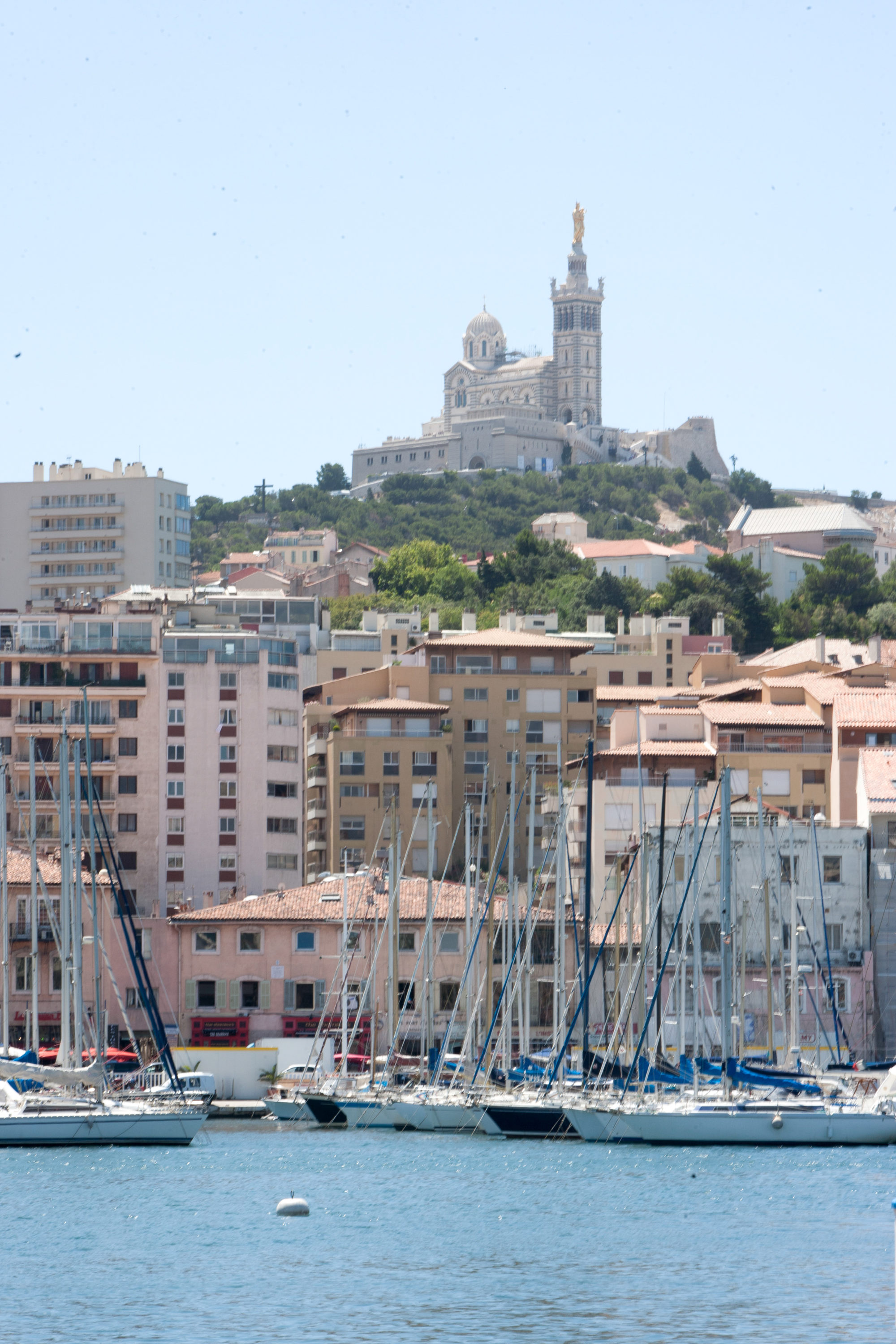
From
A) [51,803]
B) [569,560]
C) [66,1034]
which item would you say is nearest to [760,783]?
[51,803]

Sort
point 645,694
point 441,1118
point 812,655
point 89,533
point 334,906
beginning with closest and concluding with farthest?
1. point 441,1118
2. point 334,906
3. point 645,694
4. point 812,655
5. point 89,533

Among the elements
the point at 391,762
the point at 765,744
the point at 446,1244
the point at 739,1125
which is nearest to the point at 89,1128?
the point at 446,1244

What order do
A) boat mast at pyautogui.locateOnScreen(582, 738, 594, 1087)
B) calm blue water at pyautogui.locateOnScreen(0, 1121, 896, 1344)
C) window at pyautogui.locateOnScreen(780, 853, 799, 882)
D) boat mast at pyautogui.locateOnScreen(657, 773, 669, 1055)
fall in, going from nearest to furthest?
1. calm blue water at pyautogui.locateOnScreen(0, 1121, 896, 1344)
2. boat mast at pyautogui.locateOnScreen(657, 773, 669, 1055)
3. boat mast at pyautogui.locateOnScreen(582, 738, 594, 1087)
4. window at pyautogui.locateOnScreen(780, 853, 799, 882)

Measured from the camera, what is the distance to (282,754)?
99.8 m

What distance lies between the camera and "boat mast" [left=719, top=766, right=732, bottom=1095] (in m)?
57.0

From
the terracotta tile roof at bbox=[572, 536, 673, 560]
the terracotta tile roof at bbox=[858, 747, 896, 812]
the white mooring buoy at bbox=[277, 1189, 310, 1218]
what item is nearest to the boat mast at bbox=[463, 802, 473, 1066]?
the white mooring buoy at bbox=[277, 1189, 310, 1218]

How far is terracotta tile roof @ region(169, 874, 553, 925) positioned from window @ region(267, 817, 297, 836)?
40.4 feet

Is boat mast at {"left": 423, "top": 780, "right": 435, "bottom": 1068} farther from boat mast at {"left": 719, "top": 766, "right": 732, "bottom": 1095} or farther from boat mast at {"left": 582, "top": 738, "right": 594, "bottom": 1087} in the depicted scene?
boat mast at {"left": 719, "top": 766, "right": 732, "bottom": 1095}

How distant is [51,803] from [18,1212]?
44.3 metres

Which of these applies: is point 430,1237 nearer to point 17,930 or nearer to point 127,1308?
point 127,1308

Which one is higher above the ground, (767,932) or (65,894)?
(65,894)

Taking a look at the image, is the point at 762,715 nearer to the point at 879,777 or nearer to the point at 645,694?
the point at 879,777

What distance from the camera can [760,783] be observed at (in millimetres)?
97812

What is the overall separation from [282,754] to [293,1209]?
165ft
